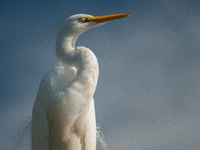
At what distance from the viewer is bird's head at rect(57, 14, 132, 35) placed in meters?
2.29

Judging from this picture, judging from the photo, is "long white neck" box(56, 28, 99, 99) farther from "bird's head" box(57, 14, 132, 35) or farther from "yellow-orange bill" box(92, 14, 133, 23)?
"yellow-orange bill" box(92, 14, 133, 23)

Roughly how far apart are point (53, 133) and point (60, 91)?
17.7 inches

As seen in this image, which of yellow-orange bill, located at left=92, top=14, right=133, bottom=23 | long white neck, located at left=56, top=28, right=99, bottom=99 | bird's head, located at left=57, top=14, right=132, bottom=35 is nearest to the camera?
long white neck, located at left=56, top=28, right=99, bottom=99

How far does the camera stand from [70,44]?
2.24m

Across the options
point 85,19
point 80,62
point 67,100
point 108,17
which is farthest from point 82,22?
A: point 67,100

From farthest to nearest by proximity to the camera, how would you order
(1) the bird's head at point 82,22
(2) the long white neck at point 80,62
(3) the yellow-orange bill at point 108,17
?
(3) the yellow-orange bill at point 108,17, (1) the bird's head at point 82,22, (2) the long white neck at point 80,62

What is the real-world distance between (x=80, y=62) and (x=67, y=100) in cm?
41

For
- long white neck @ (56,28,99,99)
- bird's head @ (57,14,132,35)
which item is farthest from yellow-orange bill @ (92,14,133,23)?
long white neck @ (56,28,99,99)

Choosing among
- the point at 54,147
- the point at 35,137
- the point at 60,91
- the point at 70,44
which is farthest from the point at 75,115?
the point at 70,44

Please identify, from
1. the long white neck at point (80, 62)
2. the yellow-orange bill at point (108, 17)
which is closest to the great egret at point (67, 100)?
the long white neck at point (80, 62)

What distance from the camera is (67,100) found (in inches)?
77.9

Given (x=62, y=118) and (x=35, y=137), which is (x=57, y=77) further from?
(x=35, y=137)

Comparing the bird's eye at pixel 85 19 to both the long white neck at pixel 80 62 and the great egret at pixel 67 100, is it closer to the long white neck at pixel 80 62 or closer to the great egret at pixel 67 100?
the great egret at pixel 67 100

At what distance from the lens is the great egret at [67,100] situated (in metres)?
1.97
